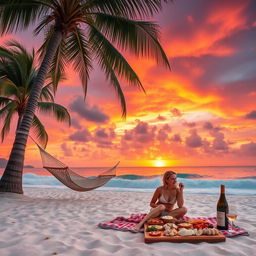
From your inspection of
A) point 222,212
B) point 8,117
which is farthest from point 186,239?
point 8,117

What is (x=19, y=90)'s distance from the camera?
8570 millimetres

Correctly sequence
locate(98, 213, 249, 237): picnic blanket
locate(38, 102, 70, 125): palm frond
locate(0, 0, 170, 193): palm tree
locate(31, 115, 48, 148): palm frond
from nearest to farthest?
locate(98, 213, 249, 237): picnic blanket < locate(0, 0, 170, 193): palm tree < locate(38, 102, 70, 125): palm frond < locate(31, 115, 48, 148): palm frond

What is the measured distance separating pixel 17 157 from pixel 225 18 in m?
4.90

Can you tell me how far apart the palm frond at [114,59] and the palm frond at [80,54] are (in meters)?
0.41

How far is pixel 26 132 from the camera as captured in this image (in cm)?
486

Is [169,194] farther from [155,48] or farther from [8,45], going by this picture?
[8,45]

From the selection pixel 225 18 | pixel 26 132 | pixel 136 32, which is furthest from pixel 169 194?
pixel 225 18

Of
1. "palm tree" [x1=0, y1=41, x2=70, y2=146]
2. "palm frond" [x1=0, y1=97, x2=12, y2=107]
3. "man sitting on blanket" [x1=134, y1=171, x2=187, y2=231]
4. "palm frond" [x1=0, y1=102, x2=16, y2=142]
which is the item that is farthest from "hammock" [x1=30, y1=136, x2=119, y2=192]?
"palm frond" [x1=0, y1=97, x2=12, y2=107]

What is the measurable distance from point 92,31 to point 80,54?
0.63 metres

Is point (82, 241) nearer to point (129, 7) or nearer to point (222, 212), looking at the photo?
point (222, 212)

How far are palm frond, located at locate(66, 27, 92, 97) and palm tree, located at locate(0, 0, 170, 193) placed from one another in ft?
0.39

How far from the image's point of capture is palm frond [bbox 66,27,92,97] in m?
6.00

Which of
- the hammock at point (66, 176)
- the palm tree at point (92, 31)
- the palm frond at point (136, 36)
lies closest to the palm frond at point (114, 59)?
the palm tree at point (92, 31)

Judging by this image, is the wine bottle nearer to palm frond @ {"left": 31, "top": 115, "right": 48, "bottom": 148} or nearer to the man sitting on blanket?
the man sitting on blanket
